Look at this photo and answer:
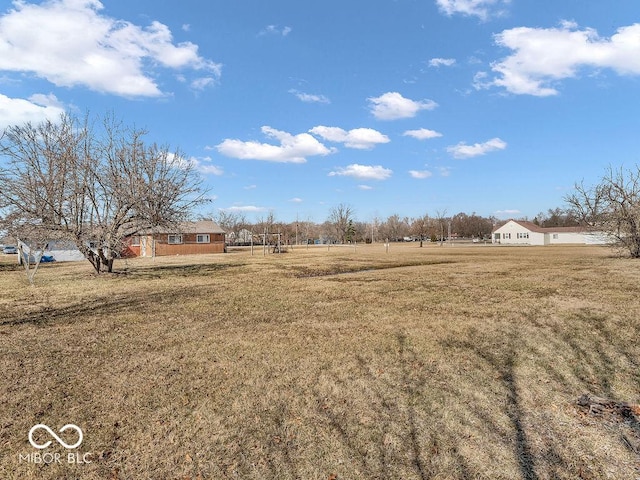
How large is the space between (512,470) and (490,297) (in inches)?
297

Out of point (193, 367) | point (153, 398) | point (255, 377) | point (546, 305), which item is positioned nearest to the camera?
point (153, 398)

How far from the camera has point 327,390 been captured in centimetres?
414

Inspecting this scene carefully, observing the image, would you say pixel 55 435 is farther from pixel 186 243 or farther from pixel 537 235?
pixel 537 235

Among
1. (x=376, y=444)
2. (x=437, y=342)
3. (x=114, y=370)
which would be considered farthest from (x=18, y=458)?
(x=437, y=342)

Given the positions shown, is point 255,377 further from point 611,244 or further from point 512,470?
point 611,244

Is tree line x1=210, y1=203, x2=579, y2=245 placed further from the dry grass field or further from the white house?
the dry grass field

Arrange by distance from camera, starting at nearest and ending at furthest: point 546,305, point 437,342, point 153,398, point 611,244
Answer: point 153,398
point 437,342
point 546,305
point 611,244

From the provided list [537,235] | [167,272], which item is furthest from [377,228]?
[167,272]

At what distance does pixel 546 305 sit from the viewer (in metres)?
8.33

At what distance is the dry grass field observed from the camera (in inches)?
112

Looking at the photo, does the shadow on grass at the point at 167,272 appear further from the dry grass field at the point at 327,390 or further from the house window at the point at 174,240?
the house window at the point at 174,240

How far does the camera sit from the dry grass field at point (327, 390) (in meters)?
2.85

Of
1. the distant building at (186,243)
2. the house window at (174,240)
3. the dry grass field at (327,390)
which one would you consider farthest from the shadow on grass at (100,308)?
the house window at (174,240)

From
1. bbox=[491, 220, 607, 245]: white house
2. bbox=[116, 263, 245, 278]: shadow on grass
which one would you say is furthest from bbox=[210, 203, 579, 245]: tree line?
bbox=[116, 263, 245, 278]: shadow on grass
